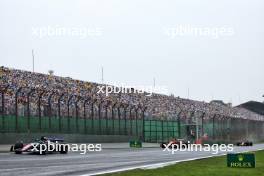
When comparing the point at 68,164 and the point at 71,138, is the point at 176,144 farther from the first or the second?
the point at 68,164

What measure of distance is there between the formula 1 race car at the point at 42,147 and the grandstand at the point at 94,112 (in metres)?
3.85

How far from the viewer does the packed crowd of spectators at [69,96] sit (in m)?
34.9

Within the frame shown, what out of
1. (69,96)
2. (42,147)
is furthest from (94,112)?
(42,147)

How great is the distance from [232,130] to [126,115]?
17.1m

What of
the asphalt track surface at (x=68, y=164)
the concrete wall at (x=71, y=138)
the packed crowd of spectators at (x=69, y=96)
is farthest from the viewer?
the concrete wall at (x=71, y=138)

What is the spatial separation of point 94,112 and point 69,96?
397 centimetres

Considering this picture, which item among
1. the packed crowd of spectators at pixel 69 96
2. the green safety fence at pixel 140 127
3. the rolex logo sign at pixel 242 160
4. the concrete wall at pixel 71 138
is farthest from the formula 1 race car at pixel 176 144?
the rolex logo sign at pixel 242 160

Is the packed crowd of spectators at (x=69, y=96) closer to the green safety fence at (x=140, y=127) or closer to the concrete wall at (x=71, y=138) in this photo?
the green safety fence at (x=140, y=127)

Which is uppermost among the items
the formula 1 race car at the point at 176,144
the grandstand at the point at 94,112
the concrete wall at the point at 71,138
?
the grandstand at the point at 94,112

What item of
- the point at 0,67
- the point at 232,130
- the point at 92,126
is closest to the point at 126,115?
the point at 92,126

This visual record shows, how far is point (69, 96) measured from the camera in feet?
129

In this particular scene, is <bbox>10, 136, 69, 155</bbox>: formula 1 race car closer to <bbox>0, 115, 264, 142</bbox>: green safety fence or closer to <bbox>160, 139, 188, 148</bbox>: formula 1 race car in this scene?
<bbox>0, 115, 264, 142</bbox>: green safety fence

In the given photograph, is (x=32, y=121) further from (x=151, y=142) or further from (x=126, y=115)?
(x=151, y=142)

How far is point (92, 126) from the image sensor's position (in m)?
43.4
